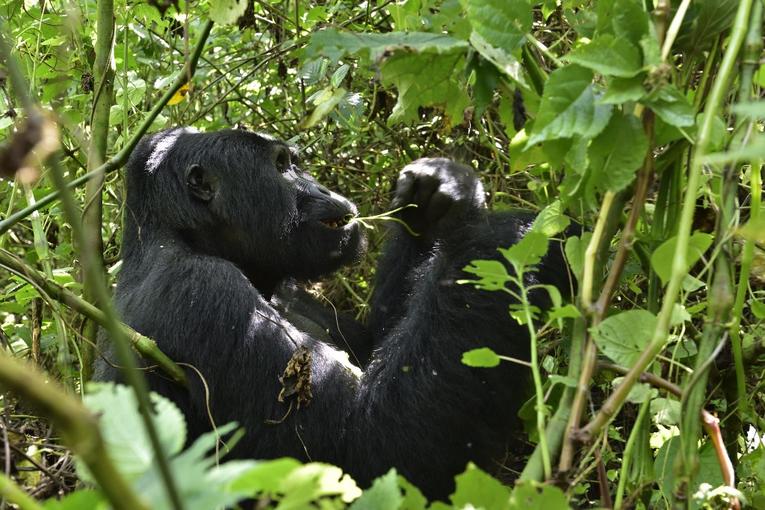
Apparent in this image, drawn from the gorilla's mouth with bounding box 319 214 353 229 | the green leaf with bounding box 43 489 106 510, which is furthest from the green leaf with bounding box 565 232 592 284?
the gorilla's mouth with bounding box 319 214 353 229

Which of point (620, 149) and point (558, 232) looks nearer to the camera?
point (620, 149)

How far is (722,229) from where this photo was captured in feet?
5.70

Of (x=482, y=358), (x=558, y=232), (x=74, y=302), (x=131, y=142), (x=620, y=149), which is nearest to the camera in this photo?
(x=482, y=358)

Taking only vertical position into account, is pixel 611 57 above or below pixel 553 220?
above

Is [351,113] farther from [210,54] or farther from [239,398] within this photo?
[210,54]

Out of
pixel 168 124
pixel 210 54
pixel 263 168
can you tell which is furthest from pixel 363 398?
pixel 210 54

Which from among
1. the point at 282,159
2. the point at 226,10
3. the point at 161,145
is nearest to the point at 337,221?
the point at 282,159

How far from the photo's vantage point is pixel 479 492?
125 centimetres

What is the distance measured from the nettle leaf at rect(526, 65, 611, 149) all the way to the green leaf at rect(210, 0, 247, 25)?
1190mm

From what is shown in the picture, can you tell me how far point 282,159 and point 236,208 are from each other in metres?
0.36

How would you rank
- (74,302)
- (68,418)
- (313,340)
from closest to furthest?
(68,418)
(74,302)
(313,340)

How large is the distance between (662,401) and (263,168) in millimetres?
2029

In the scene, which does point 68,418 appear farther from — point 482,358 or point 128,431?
point 482,358

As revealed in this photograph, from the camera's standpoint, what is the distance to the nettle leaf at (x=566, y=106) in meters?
1.68
